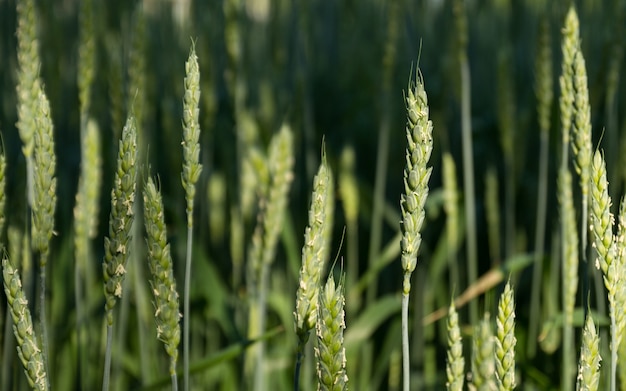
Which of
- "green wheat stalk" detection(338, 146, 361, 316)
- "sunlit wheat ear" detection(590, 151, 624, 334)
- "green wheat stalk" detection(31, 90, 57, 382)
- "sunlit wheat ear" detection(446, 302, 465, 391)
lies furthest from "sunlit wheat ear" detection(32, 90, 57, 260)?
"green wheat stalk" detection(338, 146, 361, 316)

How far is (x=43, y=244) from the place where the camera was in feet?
2.45

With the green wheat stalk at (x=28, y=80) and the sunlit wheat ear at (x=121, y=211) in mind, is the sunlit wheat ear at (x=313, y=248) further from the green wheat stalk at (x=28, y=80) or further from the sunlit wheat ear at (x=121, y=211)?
the green wheat stalk at (x=28, y=80)

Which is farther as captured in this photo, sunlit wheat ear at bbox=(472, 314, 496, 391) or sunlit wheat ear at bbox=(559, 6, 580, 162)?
sunlit wheat ear at bbox=(559, 6, 580, 162)

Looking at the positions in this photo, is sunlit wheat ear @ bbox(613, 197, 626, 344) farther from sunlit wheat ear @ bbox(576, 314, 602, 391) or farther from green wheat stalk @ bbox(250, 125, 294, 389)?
green wheat stalk @ bbox(250, 125, 294, 389)

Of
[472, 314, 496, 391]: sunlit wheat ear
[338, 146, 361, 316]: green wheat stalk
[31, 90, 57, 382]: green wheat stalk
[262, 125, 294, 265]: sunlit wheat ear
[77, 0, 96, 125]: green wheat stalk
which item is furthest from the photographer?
[338, 146, 361, 316]: green wheat stalk

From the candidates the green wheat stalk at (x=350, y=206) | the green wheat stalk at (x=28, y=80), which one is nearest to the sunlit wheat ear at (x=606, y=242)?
the green wheat stalk at (x=28, y=80)

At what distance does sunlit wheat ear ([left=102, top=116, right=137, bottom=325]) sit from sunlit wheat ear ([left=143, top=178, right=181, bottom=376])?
2 centimetres

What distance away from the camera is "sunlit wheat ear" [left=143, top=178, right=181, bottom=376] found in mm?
695

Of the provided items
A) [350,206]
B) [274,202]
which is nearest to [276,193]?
[274,202]

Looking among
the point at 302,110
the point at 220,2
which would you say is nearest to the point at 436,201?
the point at 302,110

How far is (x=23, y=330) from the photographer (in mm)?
664

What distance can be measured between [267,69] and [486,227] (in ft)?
2.74

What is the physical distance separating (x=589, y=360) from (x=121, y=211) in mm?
403

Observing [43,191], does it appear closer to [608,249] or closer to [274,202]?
[274,202]
